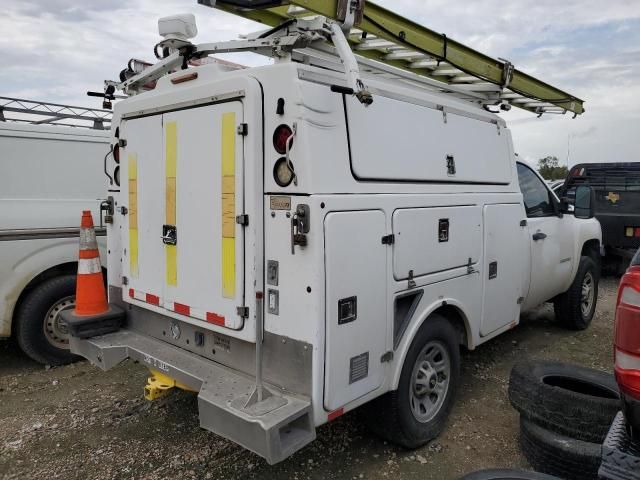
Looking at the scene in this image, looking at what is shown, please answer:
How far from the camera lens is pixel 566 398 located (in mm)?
3039

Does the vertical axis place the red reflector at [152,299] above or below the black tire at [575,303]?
above

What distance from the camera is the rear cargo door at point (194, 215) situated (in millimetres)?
2883

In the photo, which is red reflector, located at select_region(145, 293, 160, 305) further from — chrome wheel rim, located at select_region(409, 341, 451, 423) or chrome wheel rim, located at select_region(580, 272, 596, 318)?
chrome wheel rim, located at select_region(580, 272, 596, 318)

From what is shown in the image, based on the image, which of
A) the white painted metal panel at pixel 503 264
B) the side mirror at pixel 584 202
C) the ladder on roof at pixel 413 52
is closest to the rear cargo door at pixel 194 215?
the ladder on roof at pixel 413 52

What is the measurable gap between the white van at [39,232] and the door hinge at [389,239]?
335 centimetres

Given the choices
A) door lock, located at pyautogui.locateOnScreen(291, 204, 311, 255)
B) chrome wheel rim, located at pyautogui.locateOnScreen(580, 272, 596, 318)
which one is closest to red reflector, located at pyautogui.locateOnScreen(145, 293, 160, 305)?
door lock, located at pyautogui.locateOnScreen(291, 204, 311, 255)

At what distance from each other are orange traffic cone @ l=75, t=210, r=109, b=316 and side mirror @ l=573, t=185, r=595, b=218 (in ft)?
15.6

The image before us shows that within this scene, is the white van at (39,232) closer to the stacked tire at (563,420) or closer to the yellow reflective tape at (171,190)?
the yellow reflective tape at (171,190)

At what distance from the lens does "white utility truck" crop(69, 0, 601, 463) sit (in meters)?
2.62

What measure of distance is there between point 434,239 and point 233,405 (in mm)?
1687

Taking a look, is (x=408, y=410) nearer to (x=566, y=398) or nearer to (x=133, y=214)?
(x=566, y=398)

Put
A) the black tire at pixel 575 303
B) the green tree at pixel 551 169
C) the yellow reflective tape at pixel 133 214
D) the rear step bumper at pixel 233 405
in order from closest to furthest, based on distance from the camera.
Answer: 1. the rear step bumper at pixel 233 405
2. the yellow reflective tape at pixel 133 214
3. the black tire at pixel 575 303
4. the green tree at pixel 551 169

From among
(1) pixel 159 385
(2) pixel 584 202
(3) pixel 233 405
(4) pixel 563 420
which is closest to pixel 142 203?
(1) pixel 159 385

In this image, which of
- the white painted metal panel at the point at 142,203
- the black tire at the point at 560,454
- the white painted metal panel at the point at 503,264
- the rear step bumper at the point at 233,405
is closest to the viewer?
the rear step bumper at the point at 233,405
